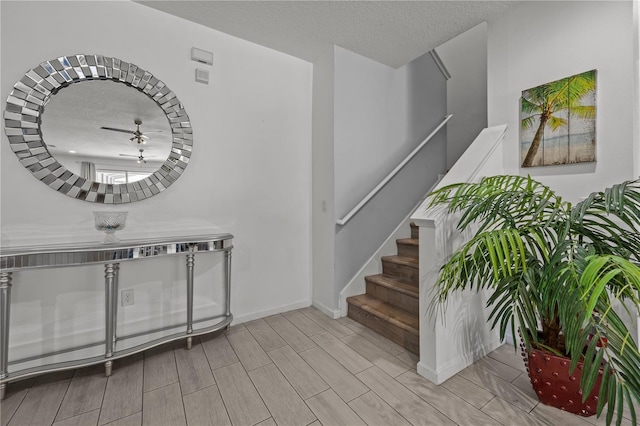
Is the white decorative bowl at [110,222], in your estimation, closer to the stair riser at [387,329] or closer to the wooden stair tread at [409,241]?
the stair riser at [387,329]

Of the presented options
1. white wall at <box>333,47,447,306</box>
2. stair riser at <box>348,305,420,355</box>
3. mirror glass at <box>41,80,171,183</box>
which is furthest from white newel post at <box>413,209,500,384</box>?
mirror glass at <box>41,80,171,183</box>

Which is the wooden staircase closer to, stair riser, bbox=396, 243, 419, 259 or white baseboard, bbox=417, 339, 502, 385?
stair riser, bbox=396, 243, 419, 259

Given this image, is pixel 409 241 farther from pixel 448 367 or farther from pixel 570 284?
pixel 570 284

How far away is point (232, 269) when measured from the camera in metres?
2.34

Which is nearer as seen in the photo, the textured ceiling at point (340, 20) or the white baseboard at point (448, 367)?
the white baseboard at point (448, 367)

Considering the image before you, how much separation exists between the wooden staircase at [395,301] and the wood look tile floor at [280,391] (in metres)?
0.11

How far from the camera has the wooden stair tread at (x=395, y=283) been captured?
220cm

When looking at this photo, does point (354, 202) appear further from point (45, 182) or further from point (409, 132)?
point (45, 182)

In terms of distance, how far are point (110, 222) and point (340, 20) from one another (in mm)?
2199

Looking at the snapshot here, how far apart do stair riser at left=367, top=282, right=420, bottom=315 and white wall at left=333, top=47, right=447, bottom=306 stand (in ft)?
0.82

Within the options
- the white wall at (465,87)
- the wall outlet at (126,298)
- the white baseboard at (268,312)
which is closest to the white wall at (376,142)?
the white baseboard at (268,312)

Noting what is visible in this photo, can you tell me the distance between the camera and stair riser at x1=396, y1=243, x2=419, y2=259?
2.62m

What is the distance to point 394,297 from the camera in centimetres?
232

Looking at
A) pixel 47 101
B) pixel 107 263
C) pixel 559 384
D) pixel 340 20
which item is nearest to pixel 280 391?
pixel 107 263
